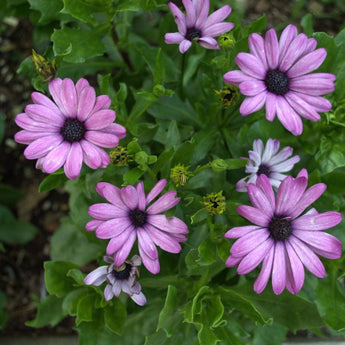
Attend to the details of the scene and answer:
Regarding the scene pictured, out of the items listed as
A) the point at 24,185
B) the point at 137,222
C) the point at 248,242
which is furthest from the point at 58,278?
the point at 24,185

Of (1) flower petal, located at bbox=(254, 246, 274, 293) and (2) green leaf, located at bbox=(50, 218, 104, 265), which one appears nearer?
(1) flower petal, located at bbox=(254, 246, 274, 293)

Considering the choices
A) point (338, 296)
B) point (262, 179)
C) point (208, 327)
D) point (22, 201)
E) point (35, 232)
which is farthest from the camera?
point (22, 201)

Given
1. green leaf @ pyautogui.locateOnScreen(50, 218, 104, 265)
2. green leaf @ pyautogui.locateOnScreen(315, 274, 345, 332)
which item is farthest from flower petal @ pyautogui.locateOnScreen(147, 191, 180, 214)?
green leaf @ pyautogui.locateOnScreen(50, 218, 104, 265)

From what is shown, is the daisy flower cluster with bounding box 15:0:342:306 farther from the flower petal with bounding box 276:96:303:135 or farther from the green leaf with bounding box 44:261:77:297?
the green leaf with bounding box 44:261:77:297

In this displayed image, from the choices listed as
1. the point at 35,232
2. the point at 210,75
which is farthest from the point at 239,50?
the point at 35,232

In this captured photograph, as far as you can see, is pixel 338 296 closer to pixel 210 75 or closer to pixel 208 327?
pixel 208 327

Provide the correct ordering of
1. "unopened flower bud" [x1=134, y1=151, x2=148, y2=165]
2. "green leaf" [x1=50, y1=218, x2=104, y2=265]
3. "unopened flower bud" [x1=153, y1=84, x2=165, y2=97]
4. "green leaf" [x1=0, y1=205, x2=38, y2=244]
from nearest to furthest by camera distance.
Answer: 1. "unopened flower bud" [x1=134, y1=151, x2=148, y2=165]
2. "unopened flower bud" [x1=153, y1=84, x2=165, y2=97]
3. "green leaf" [x1=50, y1=218, x2=104, y2=265]
4. "green leaf" [x1=0, y1=205, x2=38, y2=244]

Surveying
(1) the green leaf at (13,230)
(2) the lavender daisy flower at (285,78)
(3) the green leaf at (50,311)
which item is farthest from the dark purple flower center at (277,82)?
(1) the green leaf at (13,230)
